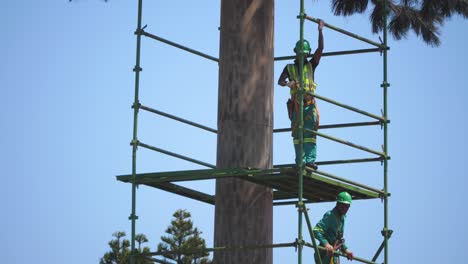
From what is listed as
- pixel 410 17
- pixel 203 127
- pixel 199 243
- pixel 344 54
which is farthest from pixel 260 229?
pixel 199 243

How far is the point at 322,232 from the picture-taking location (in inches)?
709

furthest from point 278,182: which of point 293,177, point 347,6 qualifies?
point 347,6

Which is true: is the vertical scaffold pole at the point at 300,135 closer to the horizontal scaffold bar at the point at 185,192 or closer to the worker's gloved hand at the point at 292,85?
the worker's gloved hand at the point at 292,85

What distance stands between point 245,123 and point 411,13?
31.1ft

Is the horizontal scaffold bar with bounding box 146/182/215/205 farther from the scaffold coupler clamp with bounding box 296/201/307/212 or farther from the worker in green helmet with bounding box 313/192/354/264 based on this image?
the scaffold coupler clamp with bounding box 296/201/307/212

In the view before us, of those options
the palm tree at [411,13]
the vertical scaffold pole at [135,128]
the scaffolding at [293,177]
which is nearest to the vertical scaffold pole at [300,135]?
the scaffolding at [293,177]

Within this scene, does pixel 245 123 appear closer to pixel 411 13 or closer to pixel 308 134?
pixel 308 134

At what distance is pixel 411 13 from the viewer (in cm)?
2698

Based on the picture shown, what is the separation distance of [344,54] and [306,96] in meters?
1.72

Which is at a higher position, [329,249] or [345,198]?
[345,198]

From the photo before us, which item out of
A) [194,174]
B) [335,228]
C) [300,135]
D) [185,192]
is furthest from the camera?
[185,192]

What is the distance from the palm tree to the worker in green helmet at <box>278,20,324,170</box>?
308 inches

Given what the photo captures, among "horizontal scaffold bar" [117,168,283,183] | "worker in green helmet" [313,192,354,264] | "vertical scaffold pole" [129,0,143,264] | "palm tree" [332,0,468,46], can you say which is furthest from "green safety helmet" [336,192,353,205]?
"palm tree" [332,0,468,46]

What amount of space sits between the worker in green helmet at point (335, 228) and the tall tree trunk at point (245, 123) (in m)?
0.67
